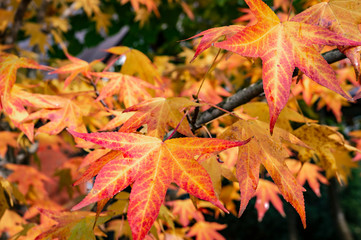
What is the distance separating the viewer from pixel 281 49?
1.82ft

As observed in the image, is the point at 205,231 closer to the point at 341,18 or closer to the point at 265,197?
the point at 265,197

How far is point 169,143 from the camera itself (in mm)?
569

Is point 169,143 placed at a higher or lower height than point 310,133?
higher

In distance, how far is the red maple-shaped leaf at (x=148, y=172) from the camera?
479 millimetres

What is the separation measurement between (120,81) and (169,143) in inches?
16.0

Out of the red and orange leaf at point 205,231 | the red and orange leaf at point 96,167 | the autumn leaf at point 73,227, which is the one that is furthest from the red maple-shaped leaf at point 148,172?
the red and orange leaf at point 205,231

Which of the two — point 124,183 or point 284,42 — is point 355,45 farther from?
point 124,183

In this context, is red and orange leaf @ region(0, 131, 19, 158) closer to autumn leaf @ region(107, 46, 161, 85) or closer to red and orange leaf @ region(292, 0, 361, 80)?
autumn leaf @ region(107, 46, 161, 85)

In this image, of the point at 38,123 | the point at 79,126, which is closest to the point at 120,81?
the point at 79,126

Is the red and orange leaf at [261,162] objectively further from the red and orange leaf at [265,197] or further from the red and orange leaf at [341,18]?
the red and orange leaf at [265,197]

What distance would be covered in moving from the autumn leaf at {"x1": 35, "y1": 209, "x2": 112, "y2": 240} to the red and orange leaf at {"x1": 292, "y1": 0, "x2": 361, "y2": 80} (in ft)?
2.11

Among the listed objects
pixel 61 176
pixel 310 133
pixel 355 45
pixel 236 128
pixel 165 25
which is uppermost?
pixel 355 45

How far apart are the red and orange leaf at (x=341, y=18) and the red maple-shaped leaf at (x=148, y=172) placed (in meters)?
0.27

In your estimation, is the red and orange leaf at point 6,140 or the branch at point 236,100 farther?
the red and orange leaf at point 6,140
